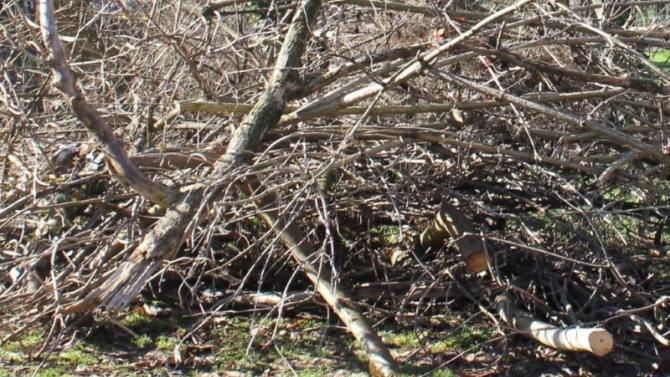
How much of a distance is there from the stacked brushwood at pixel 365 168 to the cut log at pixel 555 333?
0.02 metres

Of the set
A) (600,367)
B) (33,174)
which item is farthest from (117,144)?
(600,367)

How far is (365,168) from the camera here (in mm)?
5953

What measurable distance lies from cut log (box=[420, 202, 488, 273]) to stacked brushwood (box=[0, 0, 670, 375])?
0.05ft

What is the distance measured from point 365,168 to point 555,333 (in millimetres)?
1555

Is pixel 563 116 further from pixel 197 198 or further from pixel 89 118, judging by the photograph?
pixel 89 118

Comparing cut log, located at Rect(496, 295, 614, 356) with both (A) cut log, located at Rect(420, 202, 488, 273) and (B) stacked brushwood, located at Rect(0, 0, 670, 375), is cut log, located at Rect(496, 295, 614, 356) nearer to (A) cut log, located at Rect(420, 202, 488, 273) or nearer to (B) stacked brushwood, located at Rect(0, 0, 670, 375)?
(B) stacked brushwood, located at Rect(0, 0, 670, 375)

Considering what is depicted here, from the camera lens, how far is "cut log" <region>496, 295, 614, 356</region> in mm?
4977

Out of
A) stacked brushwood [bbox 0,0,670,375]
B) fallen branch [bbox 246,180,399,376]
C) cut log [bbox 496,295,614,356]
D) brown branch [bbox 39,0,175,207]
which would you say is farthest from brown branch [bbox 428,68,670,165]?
brown branch [bbox 39,0,175,207]

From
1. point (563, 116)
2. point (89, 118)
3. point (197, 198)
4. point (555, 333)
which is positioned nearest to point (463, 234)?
point (555, 333)

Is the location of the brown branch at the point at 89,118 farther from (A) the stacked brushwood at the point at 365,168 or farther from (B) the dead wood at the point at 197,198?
(B) the dead wood at the point at 197,198

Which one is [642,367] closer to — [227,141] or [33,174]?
[227,141]

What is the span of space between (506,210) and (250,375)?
6.59 ft

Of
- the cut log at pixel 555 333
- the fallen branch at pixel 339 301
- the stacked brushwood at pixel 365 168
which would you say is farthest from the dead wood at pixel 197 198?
the cut log at pixel 555 333

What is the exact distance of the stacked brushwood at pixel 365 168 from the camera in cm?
520
